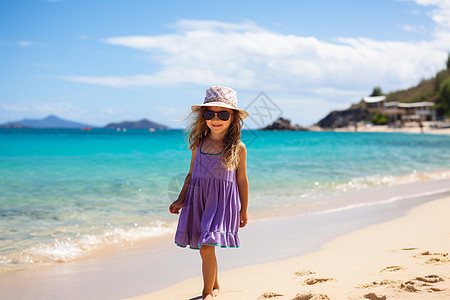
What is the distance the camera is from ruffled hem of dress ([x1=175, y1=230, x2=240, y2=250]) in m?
2.88

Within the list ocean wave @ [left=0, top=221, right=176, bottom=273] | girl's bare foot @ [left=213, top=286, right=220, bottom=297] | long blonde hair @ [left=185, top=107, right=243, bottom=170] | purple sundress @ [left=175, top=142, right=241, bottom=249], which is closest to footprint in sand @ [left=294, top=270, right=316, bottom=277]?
girl's bare foot @ [left=213, top=286, right=220, bottom=297]

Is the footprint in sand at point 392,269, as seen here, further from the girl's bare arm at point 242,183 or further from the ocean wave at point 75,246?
the ocean wave at point 75,246

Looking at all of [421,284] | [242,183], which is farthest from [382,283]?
[242,183]

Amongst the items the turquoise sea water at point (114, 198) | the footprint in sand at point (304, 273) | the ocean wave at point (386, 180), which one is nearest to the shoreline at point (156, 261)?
the turquoise sea water at point (114, 198)

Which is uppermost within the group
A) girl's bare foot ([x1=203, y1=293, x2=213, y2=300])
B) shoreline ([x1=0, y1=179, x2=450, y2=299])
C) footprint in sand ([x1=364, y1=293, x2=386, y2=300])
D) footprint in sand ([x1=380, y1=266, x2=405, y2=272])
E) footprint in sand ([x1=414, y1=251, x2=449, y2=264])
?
footprint in sand ([x1=364, y1=293, x2=386, y2=300])

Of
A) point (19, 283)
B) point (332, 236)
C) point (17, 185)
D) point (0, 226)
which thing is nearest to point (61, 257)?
point (19, 283)

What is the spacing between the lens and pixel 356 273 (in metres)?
3.32

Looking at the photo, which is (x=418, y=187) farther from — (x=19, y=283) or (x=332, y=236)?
(x=19, y=283)

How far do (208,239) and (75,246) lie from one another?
106 inches

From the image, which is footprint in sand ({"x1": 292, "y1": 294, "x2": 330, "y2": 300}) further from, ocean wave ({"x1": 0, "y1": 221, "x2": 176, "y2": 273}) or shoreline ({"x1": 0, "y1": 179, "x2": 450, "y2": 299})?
ocean wave ({"x1": 0, "y1": 221, "x2": 176, "y2": 273})

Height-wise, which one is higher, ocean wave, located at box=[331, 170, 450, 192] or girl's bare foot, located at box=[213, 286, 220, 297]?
A: girl's bare foot, located at box=[213, 286, 220, 297]

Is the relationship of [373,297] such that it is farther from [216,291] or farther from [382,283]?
[216,291]

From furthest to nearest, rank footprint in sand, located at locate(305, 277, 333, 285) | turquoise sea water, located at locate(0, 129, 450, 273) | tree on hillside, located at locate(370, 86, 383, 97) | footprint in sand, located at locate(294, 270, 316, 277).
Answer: tree on hillside, located at locate(370, 86, 383, 97)
turquoise sea water, located at locate(0, 129, 450, 273)
footprint in sand, located at locate(294, 270, 316, 277)
footprint in sand, located at locate(305, 277, 333, 285)

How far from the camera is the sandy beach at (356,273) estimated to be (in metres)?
2.72
